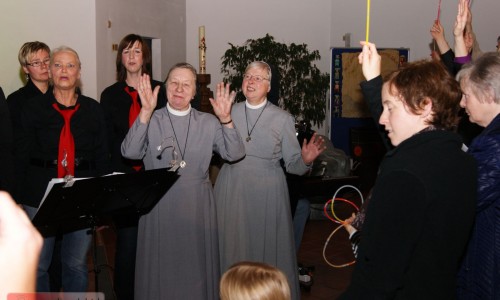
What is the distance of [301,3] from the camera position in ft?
33.5

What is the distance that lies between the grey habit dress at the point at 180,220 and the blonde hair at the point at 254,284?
1404mm

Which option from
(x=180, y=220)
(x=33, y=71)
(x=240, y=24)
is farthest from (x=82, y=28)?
(x=240, y=24)

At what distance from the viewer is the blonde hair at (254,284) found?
2.04 metres

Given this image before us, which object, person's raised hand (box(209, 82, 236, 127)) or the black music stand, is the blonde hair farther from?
person's raised hand (box(209, 82, 236, 127))

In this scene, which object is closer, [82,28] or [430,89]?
[430,89]

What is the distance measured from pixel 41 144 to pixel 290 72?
246 inches

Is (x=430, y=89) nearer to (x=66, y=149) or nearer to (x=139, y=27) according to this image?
(x=66, y=149)

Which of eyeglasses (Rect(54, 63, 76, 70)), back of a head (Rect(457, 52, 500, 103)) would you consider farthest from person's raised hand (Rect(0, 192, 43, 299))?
eyeglasses (Rect(54, 63, 76, 70))

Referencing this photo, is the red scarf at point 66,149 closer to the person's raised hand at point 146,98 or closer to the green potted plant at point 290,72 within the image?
the person's raised hand at point 146,98

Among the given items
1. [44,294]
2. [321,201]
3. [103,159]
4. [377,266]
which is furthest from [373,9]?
[377,266]

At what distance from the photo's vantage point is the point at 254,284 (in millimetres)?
2051

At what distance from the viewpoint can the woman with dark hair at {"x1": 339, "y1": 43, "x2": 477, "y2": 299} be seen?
1.75m

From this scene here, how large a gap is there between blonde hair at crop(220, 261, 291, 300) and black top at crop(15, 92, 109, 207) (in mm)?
1736

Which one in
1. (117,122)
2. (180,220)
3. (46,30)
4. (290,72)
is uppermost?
(46,30)
